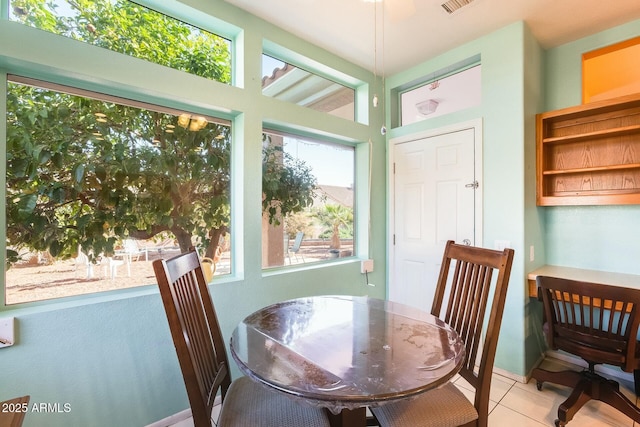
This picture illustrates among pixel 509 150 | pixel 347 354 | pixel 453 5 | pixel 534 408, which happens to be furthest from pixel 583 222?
pixel 347 354

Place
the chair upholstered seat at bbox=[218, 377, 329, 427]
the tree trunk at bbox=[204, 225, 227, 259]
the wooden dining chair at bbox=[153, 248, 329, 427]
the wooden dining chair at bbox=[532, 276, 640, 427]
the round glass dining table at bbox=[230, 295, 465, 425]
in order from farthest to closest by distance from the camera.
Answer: the tree trunk at bbox=[204, 225, 227, 259], the wooden dining chair at bbox=[532, 276, 640, 427], the chair upholstered seat at bbox=[218, 377, 329, 427], the wooden dining chair at bbox=[153, 248, 329, 427], the round glass dining table at bbox=[230, 295, 465, 425]

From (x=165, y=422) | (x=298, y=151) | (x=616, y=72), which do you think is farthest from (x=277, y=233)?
(x=616, y=72)

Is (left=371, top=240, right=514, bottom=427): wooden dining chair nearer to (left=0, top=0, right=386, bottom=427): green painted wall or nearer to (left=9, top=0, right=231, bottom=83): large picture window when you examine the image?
(left=0, top=0, right=386, bottom=427): green painted wall

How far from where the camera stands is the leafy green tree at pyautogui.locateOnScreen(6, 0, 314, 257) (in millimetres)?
1518

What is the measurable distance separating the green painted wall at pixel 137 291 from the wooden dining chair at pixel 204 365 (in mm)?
543

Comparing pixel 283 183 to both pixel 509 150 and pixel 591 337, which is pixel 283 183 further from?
pixel 591 337

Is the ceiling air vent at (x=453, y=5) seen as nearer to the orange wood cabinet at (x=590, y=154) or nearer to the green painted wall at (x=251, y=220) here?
the green painted wall at (x=251, y=220)

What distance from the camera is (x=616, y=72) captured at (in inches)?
92.4

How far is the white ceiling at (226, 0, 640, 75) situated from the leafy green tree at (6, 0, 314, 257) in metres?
0.68

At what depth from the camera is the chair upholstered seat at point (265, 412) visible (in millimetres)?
1142

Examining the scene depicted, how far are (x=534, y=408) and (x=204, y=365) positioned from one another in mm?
2159

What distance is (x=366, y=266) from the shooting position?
9.78 ft

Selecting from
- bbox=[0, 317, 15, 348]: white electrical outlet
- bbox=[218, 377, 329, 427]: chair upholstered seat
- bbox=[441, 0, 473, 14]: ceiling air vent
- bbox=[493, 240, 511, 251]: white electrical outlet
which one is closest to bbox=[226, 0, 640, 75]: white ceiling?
bbox=[441, 0, 473, 14]: ceiling air vent

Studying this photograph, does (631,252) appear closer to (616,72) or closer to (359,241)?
(616,72)
